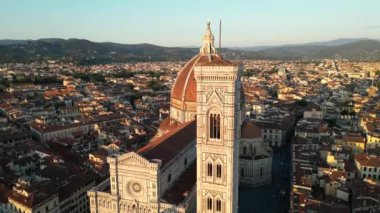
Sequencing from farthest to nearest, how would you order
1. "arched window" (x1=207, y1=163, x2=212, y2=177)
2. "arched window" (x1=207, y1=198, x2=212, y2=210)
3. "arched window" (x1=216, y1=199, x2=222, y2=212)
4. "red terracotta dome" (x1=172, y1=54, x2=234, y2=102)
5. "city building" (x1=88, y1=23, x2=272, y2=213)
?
"red terracotta dome" (x1=172, y1=54, x2=234, y2=102), "arched window" (x1=207, y1=198, x2=212, y2=210), "arched window" (x1=216, y1=199, x2=222, y2=212), "arched window" (x1=207, y1=163, x2=212, y2=177), "city building" (x1=88, y1=23, x2=272, y2=213)

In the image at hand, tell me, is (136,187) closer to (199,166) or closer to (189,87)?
(199,166)

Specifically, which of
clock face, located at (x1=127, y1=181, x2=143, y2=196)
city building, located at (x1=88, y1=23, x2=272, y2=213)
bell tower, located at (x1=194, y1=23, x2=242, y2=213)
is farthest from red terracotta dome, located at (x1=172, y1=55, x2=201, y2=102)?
clock face, located at (x1=127, y1=181, x2=143, y2=196)

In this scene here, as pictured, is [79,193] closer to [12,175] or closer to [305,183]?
[12,175]

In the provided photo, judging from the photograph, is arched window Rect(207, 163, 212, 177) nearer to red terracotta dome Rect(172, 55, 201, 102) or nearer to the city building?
the city building

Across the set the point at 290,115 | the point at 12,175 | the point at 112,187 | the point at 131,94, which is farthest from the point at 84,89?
the point at 112,187

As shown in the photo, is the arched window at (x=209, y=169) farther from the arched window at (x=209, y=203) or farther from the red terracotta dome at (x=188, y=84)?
the red terracotta dome at (x=188, y=84)

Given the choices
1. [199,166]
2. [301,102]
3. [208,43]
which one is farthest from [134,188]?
[301,102]

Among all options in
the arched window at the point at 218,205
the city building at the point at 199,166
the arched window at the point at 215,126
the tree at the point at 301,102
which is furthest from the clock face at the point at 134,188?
the tree at the point at 301,102
